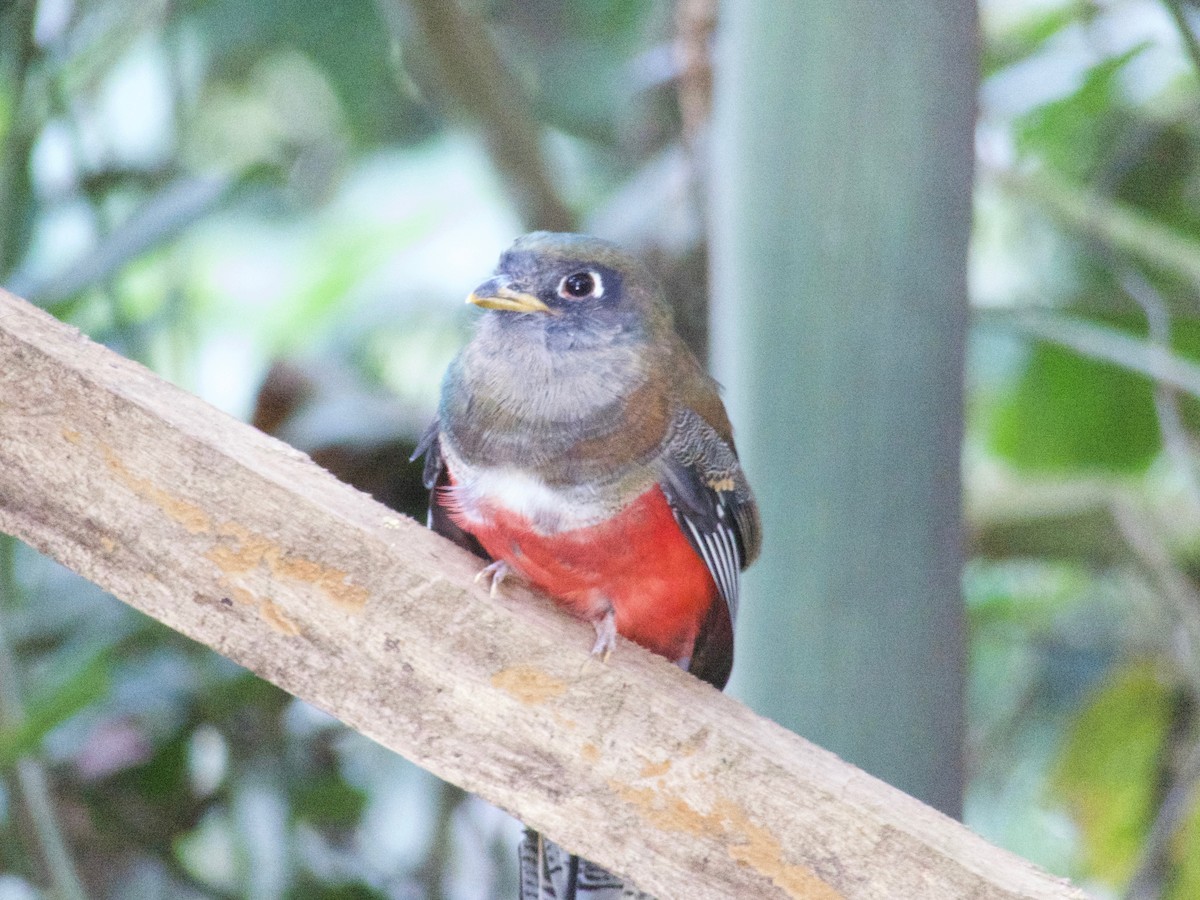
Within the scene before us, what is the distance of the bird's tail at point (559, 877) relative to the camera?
206 cm

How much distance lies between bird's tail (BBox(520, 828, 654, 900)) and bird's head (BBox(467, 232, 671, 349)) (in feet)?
2.55

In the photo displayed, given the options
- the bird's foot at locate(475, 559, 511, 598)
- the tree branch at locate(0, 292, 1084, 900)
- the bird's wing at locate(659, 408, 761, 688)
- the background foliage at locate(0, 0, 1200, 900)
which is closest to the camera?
the tree branch at locate(0, 292, 1084, 900)

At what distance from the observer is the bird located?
1903 millimetres

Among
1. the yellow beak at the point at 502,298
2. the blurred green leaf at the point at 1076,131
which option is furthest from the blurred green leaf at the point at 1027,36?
the yellow beak at the point at 502,298

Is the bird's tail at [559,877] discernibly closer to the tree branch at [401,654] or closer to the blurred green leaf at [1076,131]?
the tree branch at [401,654]

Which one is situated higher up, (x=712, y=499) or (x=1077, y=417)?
(x=712, y=499)

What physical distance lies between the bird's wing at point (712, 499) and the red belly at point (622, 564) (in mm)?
30

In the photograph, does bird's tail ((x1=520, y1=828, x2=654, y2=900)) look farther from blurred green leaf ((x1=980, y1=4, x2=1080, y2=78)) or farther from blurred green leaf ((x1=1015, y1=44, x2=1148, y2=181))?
blurred green leaf ((x1=980, y1=4, x2=1080, y2=78))

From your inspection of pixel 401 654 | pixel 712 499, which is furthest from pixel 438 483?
pixel 401 654

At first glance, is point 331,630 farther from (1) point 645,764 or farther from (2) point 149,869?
(2) point 149,869

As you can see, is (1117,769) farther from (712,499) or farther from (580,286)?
(580,286)

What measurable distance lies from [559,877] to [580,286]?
91cm

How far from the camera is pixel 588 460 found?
1.91 meters

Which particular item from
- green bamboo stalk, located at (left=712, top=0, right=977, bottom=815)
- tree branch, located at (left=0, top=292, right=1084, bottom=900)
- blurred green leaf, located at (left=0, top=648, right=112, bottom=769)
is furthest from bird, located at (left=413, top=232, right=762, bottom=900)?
blurred green leaf, located at (left=0, top=648, right=112, bottom=769)
